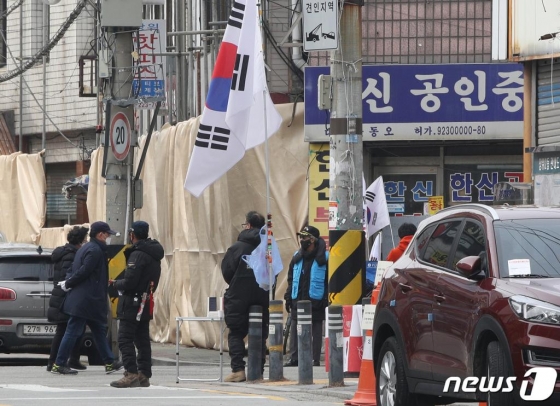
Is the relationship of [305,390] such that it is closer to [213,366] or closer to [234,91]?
[234,91]

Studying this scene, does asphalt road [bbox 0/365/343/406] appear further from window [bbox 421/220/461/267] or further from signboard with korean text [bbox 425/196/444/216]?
signboard with korean text [bbox 425/196/444/216]

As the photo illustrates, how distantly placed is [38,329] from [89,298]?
7.20 ft

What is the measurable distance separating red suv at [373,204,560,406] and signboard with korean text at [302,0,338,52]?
3657mm

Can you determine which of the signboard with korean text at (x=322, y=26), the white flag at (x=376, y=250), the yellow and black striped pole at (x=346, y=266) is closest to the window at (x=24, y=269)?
the white flag at (x=376, y=250)

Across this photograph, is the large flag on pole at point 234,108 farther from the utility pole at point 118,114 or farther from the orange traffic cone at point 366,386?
the utility pole at point 118,114

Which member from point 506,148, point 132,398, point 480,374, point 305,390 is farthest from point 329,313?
point 506,148

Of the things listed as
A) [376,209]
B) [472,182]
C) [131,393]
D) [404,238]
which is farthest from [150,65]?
[131,393]

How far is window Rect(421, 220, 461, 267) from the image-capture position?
1066 cm

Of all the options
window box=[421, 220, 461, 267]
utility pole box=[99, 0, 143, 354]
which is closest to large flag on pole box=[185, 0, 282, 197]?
utility pole box=[99, 0, 143, 354]

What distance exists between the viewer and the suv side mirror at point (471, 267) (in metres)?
9.68

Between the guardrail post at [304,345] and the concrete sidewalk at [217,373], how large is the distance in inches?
4.2

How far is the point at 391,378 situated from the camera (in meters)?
11.3

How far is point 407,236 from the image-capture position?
16984 mm

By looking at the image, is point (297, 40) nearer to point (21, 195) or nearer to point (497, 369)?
point (497, 369)
